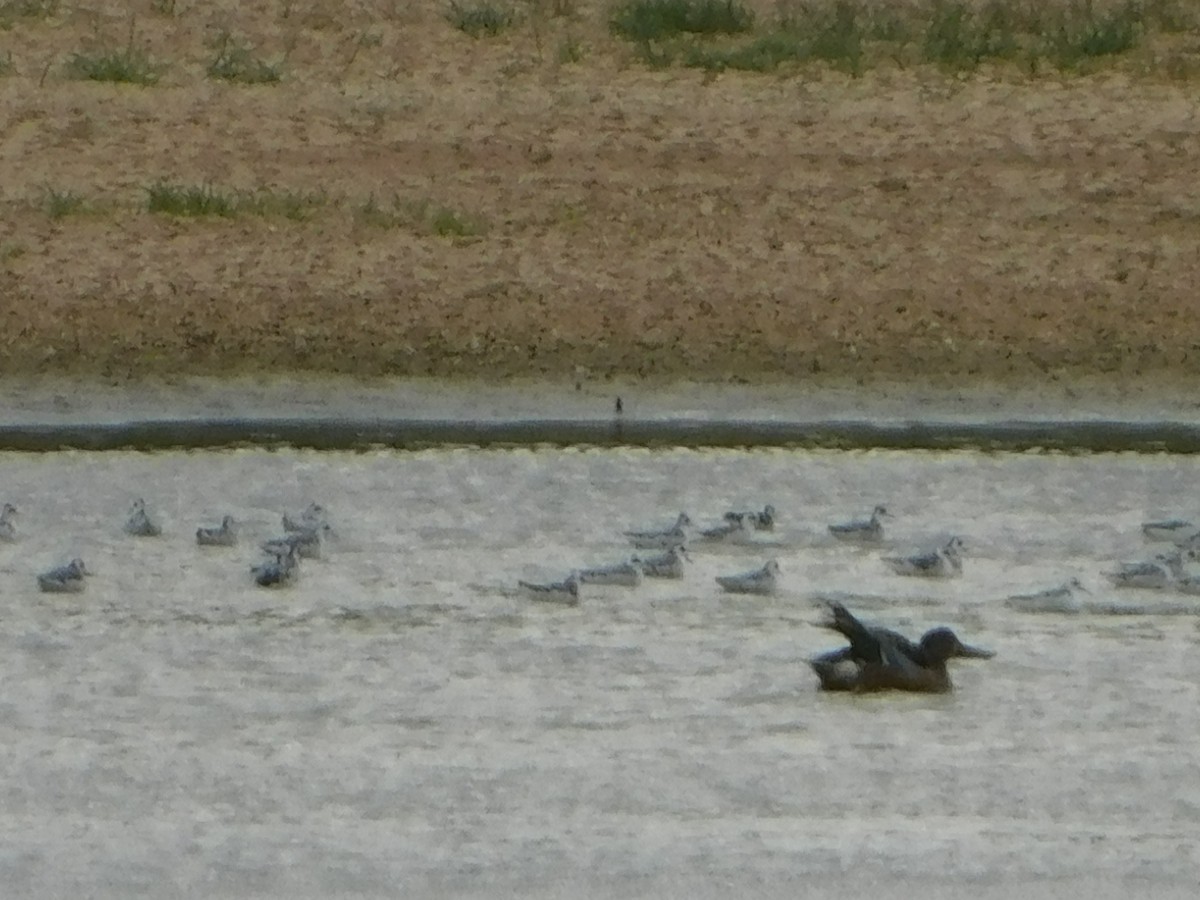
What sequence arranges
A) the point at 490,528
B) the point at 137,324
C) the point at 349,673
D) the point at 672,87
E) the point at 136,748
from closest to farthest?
the point at 136,748
the point at 349,673
the point at 490,528
the point at 137,324
the point at 672,87

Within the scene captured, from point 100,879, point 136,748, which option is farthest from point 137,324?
point 100,879

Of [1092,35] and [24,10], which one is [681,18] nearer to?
[1092,35]

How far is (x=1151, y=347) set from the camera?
49.1ft

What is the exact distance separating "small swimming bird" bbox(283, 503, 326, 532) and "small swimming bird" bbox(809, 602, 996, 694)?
2.39 metres

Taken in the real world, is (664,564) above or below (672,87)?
below

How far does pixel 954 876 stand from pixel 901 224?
925 cm

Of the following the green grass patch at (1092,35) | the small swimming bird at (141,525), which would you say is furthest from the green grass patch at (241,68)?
the small swimming bird at (141,525)

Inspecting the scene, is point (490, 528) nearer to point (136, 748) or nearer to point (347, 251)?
point (136, 748)

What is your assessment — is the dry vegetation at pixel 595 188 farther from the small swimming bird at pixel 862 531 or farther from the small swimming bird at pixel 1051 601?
the small swimming bird at pixel 1051 601

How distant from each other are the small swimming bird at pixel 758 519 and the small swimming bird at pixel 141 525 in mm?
1822

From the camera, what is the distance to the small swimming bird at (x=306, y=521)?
11062mm

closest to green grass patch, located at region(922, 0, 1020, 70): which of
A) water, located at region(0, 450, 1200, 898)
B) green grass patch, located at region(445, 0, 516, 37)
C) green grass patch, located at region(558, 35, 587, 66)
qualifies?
green grass patch, located at region(558, 35, 587, 66)

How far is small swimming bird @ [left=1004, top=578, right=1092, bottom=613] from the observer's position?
33.4 feet

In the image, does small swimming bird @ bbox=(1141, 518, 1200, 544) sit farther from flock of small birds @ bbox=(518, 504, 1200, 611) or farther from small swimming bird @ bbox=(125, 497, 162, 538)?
small swimming bird @ bbox=(125, 497, 162, 538)
